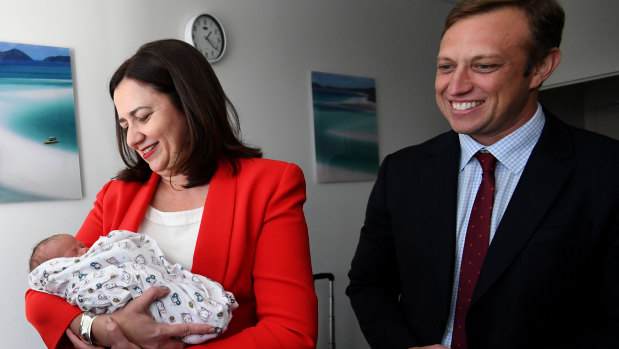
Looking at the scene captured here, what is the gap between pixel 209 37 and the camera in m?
3.66

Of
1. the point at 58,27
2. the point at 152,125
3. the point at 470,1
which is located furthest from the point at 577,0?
the point at 152,125

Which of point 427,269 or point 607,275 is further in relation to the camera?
point 427,269

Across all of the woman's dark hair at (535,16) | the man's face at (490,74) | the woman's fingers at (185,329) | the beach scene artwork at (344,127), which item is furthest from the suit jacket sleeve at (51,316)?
the beach scene artwork at (344,127)

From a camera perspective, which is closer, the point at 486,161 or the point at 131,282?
the point at 131,282

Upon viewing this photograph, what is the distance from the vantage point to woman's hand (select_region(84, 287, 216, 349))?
1211mm

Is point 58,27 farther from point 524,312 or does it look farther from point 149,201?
point 524,312

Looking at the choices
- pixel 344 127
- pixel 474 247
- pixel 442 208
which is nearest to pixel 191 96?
pixel 442 208

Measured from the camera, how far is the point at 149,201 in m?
1.57

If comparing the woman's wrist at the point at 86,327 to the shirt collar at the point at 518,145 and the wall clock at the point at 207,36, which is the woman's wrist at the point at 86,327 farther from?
the wall clock at the point at 207,36

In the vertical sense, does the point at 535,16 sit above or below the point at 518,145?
above

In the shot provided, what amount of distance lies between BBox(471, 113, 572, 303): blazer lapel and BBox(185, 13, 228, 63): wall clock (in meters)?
2.70

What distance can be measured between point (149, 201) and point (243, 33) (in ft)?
8.48

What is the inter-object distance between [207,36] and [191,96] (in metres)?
2.37

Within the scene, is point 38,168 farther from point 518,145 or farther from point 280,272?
point 518,145
